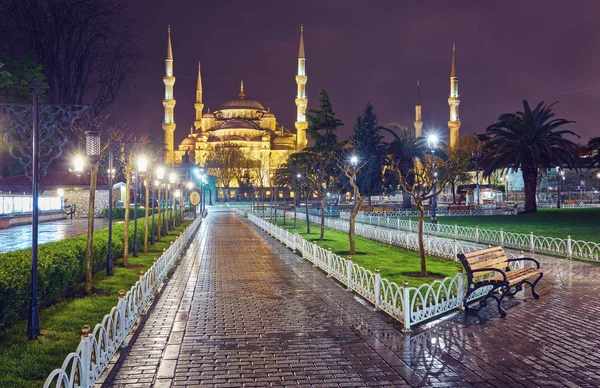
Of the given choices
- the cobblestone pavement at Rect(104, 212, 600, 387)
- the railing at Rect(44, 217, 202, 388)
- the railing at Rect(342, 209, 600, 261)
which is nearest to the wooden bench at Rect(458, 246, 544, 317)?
the cobblestone pavement at Rect(104, 212, 600, 387)

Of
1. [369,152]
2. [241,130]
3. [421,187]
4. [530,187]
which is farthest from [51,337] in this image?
[241,130]

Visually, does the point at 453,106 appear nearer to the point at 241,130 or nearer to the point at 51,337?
the point at 241,130

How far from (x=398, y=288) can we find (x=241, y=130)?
94988 millimetres

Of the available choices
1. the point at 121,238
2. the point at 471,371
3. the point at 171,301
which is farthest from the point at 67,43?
the point at 471,371

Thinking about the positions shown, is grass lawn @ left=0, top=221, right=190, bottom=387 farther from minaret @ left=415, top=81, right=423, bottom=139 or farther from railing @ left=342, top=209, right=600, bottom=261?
minaret @ left=415, top=81, right=423, bottom=139

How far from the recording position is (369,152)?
49.5 metres

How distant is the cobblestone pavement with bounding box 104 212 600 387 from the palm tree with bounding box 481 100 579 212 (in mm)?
23724

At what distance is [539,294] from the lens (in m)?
9.73

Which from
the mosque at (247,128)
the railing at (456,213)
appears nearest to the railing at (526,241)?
the railing at (456,213)

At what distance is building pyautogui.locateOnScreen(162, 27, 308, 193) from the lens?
272 ft

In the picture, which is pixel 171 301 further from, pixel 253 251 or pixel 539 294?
pixel 253 251

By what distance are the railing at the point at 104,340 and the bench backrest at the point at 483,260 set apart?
205 inches

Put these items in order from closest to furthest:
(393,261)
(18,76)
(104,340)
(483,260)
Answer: (104,340) < (483,260) < (393,261) < (18,76)

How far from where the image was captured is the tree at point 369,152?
4850 cm
